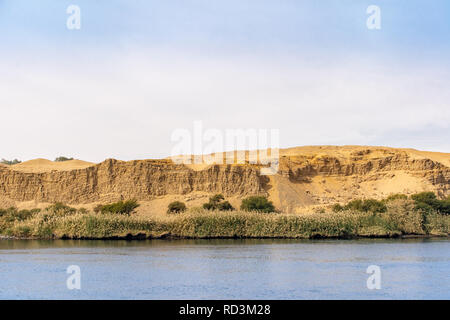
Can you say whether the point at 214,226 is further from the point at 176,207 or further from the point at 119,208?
the point at 176,207

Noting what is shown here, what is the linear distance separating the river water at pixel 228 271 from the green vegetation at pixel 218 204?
15.6m

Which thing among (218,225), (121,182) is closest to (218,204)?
(218,225)

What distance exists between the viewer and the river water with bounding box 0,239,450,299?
19.4 metres

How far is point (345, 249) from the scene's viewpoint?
106 ft

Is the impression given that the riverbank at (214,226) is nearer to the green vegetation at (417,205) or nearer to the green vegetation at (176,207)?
the green vegetation at (417,205)

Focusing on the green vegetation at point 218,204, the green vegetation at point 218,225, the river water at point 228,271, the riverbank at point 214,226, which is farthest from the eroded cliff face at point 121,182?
the river water at point 228,271

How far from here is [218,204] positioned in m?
52.5

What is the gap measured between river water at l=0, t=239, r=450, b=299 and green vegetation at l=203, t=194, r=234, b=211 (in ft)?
51.3

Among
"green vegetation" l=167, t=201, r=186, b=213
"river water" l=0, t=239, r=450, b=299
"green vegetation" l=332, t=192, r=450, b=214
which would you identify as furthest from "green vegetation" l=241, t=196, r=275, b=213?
"river water" l=0, t=239, r=450, b=299

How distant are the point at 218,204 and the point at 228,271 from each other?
28.6m
